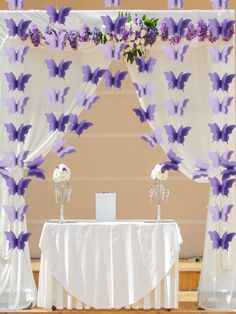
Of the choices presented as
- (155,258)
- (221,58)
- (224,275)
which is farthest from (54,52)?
(224,275)

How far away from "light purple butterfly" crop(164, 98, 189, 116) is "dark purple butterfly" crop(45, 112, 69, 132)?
0.79 meters

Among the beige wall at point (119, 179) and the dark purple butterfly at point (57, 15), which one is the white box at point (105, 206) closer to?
the dark purple butterfly at point (57, 15)

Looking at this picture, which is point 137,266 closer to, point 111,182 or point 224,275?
point 224,275

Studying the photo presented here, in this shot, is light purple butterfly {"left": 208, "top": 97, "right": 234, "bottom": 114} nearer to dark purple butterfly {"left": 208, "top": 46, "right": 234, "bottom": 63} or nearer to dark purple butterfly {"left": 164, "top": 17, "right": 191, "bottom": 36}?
dark purple butterfly {"left": 208, "top": 46, "right": 234, "bottom": 63}

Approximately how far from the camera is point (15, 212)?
595 cm

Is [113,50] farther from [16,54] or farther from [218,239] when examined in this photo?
[218,239]

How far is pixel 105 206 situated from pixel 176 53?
1290 mm

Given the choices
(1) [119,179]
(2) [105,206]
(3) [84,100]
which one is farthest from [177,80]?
(1) [119,179]

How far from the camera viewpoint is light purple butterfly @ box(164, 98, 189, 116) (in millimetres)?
5969

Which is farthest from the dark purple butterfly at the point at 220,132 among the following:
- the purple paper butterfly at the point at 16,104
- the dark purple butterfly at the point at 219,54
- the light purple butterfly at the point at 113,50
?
the purple paper butterfly at the point at 16,104

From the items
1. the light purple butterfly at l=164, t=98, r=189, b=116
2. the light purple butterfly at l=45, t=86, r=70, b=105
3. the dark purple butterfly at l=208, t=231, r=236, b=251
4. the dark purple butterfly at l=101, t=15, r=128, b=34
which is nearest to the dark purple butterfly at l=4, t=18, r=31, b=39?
the light purple butterfly at l=45, t=86, r=70, b=105

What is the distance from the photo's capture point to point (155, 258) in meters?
5.70

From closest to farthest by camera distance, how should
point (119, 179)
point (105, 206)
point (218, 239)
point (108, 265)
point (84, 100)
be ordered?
point (108, 265), point (105, 206), point (218, 239), point (84, 100), point (119, 179)

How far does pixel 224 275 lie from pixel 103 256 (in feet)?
3.28
